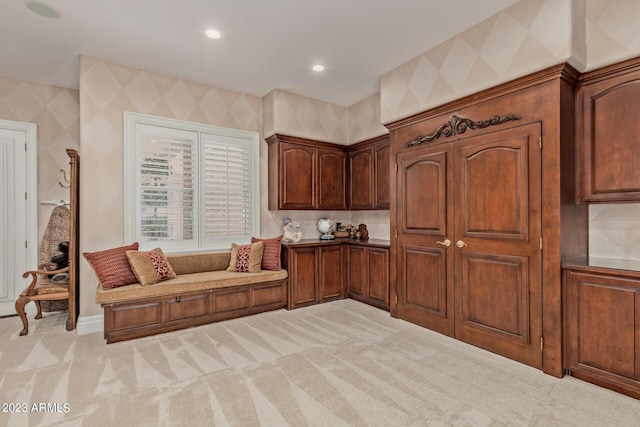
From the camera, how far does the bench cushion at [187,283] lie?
127 inches

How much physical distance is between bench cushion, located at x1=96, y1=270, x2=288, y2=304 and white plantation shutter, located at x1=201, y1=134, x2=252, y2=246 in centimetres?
40

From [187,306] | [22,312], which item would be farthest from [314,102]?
[22,312]

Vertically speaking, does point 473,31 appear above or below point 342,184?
above

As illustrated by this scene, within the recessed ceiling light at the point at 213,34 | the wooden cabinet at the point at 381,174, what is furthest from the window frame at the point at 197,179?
the wooden cabinet at the point at 381,174

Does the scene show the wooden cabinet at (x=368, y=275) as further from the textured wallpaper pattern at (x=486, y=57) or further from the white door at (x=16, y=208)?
the white door at (x=16, y=208)

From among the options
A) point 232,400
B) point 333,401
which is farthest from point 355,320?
point 232,400

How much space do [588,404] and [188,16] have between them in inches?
169

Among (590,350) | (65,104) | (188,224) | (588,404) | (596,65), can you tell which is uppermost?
(65,104)

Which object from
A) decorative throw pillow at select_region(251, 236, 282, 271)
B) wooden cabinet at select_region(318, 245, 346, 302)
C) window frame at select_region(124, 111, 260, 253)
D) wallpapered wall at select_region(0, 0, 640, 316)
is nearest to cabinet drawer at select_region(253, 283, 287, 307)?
decorative throw pillow at select_region(251, 236, 282, 271)

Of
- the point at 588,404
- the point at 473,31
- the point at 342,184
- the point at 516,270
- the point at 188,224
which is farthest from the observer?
the point at 342,184

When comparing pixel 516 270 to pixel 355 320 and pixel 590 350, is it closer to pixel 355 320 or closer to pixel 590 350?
pixel 590 350

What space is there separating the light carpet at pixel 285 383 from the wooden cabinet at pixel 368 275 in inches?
32.0

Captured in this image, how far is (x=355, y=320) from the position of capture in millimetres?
3844

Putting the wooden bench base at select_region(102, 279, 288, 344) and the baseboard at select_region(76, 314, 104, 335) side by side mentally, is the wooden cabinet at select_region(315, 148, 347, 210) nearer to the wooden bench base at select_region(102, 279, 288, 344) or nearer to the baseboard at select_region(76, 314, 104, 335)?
the wooden bench base at select_region(102, 279, 288, 344)
